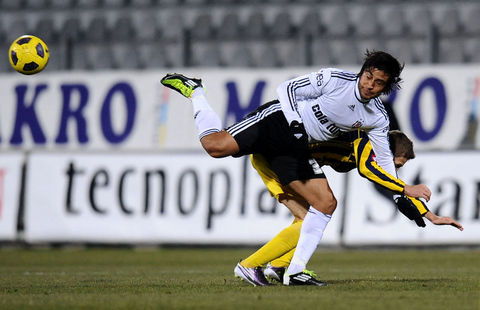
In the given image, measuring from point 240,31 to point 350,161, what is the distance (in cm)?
919

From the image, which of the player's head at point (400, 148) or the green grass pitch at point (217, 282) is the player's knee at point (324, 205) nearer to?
the green grass pitch at point (217, 282)

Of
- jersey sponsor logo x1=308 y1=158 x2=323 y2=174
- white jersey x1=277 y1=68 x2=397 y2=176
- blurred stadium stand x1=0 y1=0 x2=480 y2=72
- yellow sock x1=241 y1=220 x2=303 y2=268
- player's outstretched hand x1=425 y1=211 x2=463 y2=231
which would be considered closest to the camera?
player's outstretched hand x1=425 y1=211 x2=463 y2=231

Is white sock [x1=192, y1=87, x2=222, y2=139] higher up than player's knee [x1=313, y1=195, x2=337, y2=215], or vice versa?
white sock [x1=192, y1=87, x2=222, y2=139]

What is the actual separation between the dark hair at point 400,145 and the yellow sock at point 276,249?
3.63 ft

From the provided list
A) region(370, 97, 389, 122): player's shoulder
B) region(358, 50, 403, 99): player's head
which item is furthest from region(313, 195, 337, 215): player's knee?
region(358, 50, 403, 99): player's head

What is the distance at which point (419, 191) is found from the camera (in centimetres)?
784

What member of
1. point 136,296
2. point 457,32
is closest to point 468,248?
point 457,32

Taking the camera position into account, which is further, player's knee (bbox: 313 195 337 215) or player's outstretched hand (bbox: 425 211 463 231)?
player's knee (bbox: 313 195 337 215)

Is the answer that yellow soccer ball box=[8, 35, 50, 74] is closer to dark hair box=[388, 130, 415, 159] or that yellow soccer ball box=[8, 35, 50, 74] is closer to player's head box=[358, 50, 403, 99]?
player's head box=[358, 50, 403, 99]

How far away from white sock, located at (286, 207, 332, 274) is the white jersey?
692 mm

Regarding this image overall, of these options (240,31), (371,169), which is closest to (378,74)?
(371,169)

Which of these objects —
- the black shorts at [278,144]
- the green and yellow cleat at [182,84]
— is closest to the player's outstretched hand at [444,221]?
the black shorts at [278,144]

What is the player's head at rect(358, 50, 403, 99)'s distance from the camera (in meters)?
7.74

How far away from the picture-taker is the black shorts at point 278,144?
809cm
